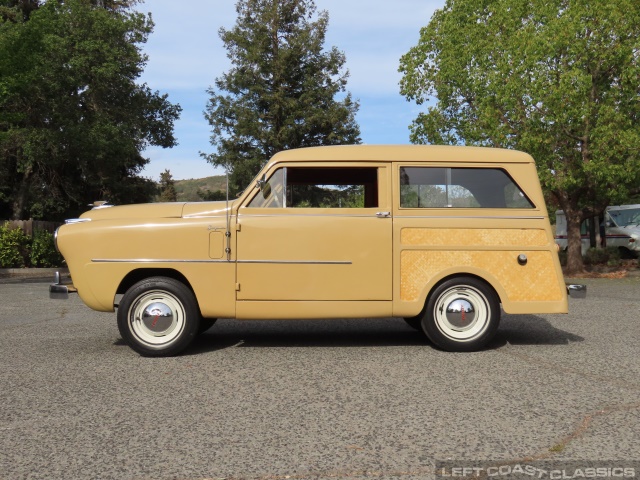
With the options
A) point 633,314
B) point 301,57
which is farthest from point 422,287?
point 301,57

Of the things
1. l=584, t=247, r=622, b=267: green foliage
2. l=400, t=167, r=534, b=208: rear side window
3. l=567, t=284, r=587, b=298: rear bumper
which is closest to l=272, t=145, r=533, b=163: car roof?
l=400, t=167, r=534, b=208: rear side window

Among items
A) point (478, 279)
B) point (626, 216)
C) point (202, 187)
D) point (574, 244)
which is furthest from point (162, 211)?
point (202, 187)

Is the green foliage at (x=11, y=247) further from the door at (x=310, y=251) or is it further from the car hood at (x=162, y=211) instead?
the door at (x=310, y=251)

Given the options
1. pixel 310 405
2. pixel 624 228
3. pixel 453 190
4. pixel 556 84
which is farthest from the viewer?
pixel 624 228

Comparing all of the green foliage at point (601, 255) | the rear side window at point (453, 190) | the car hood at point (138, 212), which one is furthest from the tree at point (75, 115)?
the green foliage at point (601, 255)

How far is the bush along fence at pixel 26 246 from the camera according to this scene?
22.1 m

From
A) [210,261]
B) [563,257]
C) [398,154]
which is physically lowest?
[563,257]

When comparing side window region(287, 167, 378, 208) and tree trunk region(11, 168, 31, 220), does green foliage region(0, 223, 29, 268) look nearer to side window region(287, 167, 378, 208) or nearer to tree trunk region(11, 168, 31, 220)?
tree trunk region(11, 168, 31, 220)

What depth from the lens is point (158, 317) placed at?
6.44 metres

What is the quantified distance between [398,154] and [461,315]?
1.78m

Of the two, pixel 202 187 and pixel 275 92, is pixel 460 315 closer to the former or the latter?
pixel 275 92

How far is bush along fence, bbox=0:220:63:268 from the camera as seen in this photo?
22.1 m

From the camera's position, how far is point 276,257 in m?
6.50

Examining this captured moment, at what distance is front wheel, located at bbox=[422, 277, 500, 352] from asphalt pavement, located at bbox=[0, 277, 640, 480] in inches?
7.6
